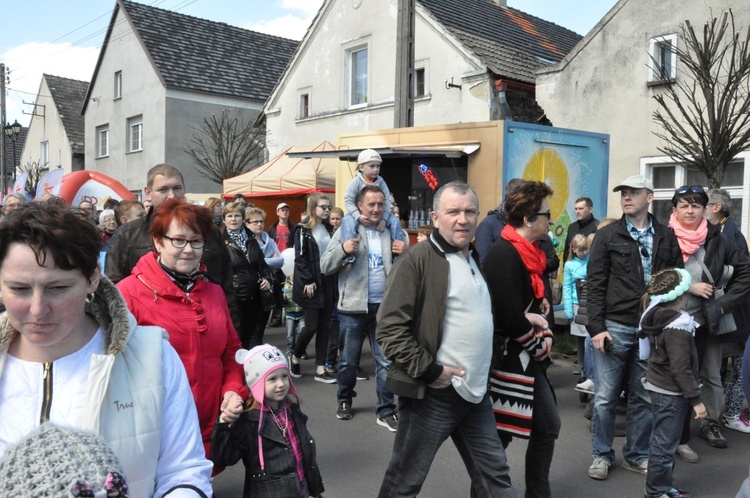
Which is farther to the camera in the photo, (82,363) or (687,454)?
(687,454)

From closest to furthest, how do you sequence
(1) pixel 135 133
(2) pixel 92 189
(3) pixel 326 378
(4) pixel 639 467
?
(4) pixel 639 467 < (3) pixel 326 378 < (2) pixel 92 189 < (1) pixel 135 133

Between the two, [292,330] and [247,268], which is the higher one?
[247,268]

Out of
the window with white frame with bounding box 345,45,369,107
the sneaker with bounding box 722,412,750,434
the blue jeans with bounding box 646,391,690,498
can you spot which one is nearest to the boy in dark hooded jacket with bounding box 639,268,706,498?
the blue jeans with bounding box 646,391,690,498

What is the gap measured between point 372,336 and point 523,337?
251cm

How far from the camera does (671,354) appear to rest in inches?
171

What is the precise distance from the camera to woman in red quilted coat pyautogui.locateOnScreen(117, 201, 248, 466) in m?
3.14

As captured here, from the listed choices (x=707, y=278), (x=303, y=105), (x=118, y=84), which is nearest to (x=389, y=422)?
(x=707, y=278)

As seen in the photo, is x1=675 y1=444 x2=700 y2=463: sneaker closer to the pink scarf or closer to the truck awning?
the pink scarf

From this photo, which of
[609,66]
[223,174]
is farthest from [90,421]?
[223,174]

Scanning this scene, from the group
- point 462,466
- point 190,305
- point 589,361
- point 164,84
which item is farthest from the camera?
point 164,84

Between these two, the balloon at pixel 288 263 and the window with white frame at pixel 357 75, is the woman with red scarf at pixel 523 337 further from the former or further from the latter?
the window with white frame at pixel 357 75

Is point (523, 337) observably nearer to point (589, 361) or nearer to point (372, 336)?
point (372, 336)

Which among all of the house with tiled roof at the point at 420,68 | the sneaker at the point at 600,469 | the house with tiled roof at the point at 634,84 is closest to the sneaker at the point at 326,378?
the sneaker at the point at 600,469

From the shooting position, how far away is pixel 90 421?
1.71 m
